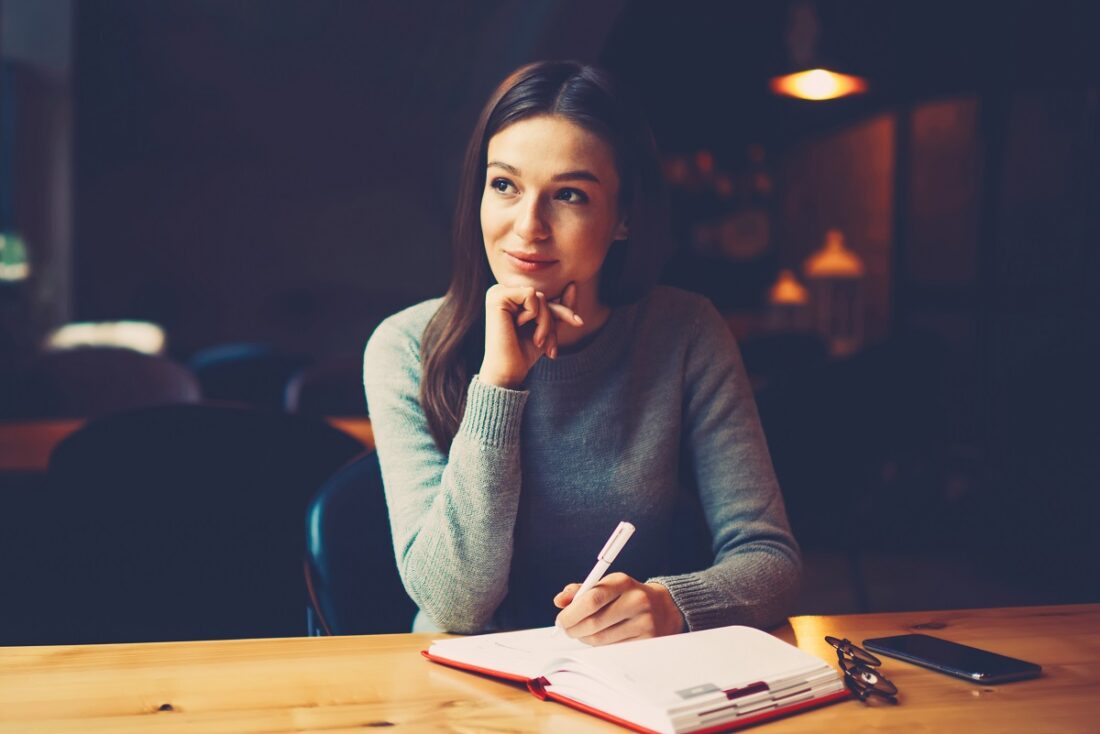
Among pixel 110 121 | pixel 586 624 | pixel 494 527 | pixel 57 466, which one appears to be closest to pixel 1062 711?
pixel 586 624

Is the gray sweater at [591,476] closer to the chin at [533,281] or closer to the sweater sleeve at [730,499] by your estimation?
the sweater sleeve at [730,499]

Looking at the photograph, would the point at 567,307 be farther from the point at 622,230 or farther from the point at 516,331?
the point at 622,230

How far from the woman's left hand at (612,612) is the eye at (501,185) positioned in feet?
1.86

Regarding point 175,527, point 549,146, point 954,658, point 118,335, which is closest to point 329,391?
point 175,527

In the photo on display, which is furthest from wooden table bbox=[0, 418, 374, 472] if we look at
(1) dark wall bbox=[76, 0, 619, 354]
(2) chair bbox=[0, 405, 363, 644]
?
(1) dark wall bbox=[76, 0, 619, 354]

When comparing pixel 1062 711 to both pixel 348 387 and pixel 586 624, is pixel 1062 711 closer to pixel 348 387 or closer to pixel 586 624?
pixel 586 624

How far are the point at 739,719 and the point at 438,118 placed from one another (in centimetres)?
977

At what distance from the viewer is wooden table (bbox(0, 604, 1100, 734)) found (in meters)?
0.89

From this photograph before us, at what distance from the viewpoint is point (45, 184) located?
26.8 feet

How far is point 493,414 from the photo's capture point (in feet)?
4.21

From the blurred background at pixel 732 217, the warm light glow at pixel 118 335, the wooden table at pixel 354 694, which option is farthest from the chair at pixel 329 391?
the warm light glow at pixel 118 335

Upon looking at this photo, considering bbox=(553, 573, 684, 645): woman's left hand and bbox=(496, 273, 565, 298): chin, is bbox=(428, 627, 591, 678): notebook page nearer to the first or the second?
bbox=(553, 573, 684, 645): woman's left hand

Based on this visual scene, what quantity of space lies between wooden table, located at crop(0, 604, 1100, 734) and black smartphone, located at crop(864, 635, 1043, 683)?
11mm

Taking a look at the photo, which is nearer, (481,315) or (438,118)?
(481,315)
